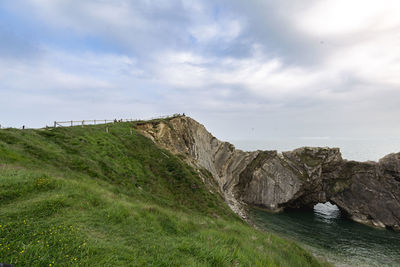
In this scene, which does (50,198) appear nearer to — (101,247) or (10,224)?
(10,224)

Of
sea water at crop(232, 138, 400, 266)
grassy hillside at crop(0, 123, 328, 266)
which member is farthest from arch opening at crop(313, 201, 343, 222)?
grassy hillside at crop(0, 123, 328, 266)

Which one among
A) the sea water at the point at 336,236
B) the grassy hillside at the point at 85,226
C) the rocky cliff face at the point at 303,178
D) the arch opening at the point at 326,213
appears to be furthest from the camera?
the arch opening at the point at 326,213

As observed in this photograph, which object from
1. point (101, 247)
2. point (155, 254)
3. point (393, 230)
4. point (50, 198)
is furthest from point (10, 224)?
point (393, 230)

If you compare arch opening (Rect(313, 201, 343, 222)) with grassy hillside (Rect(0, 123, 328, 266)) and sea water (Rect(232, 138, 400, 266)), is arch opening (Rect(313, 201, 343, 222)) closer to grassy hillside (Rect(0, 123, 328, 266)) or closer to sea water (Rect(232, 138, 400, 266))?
sea water (Rect(232, 138, 400, 266))

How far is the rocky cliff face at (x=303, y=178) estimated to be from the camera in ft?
161

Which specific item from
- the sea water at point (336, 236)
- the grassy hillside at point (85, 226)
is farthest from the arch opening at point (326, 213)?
the grassy hillside at point (85, 226)

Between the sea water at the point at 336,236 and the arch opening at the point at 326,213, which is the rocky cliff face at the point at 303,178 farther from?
the sea water at the point at 336,236

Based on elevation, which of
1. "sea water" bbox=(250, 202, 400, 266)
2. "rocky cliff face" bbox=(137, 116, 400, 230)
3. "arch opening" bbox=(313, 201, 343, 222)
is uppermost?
"rocky cliff face" bbox=(137, 116, 400, 230)

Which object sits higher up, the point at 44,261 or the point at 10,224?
the point at 10,224

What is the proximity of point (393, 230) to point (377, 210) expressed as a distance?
519 centimetres

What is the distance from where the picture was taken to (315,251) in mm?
29906

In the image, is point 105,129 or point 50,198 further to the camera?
point 105,129

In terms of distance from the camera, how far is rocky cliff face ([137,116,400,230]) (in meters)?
49.1

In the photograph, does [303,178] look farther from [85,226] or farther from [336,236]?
[85,226]
